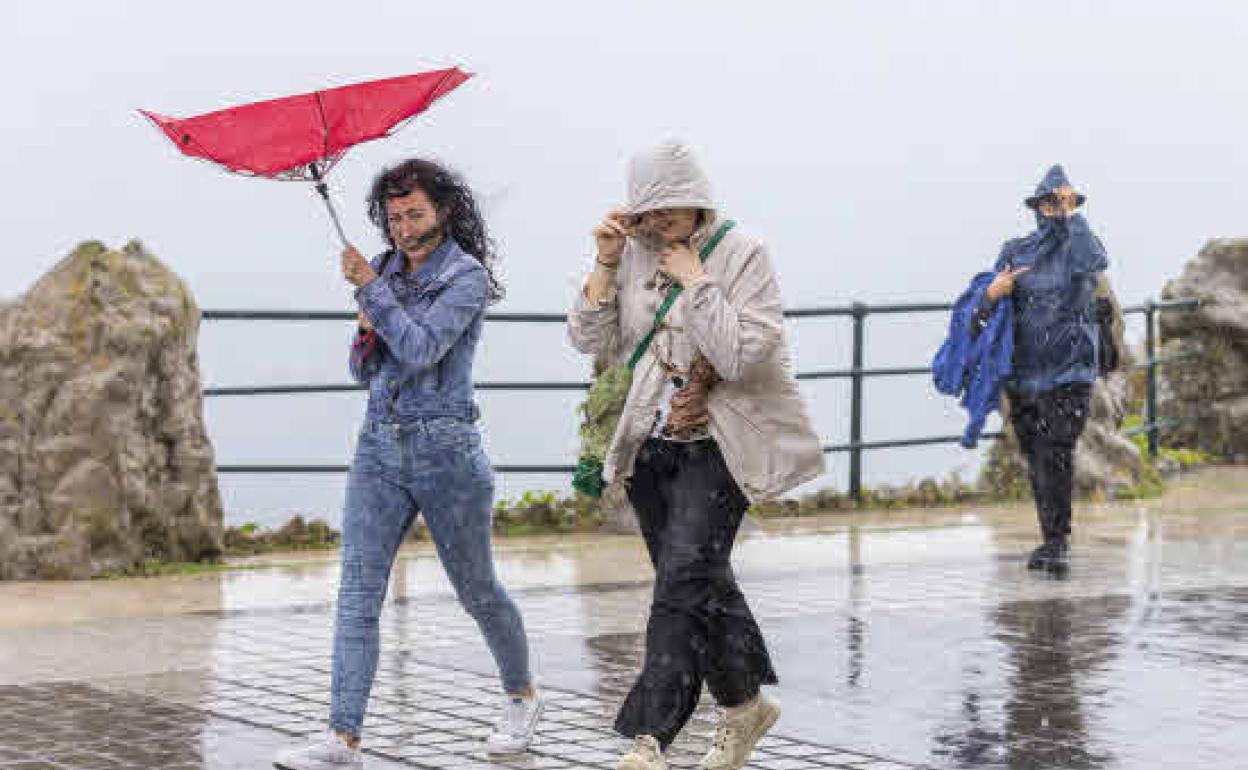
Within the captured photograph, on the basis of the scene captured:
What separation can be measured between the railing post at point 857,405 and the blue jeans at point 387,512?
9331 mm

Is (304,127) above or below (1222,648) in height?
above

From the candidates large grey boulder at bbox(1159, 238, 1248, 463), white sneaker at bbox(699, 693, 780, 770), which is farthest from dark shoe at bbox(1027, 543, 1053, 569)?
large grey boulder at bbox(1159, 238, 1248, 463)

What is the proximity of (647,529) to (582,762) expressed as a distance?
0.88 m

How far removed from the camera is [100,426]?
12227mm

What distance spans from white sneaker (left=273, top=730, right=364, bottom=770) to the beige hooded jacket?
121 cm

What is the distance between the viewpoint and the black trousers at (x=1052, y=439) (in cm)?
1257

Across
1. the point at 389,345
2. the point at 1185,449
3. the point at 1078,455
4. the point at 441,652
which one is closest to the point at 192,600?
the point at 441,652

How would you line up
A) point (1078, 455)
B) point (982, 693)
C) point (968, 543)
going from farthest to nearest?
point (1078, 455) → point (968, 543) → point (982, 693)

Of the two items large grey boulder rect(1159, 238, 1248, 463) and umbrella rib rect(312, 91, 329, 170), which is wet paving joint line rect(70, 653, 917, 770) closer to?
umbrella rib rect(312, 91, 329, 170)

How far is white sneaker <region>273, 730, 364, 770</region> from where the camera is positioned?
7113 mm

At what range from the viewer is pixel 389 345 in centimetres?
711

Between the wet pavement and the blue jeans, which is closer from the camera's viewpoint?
the blue jeans

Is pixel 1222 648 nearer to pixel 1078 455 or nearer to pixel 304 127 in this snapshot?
pixel 304 127

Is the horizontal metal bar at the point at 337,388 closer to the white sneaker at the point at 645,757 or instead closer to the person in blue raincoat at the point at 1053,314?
the person in blue raincoat at the point at 1053,314
